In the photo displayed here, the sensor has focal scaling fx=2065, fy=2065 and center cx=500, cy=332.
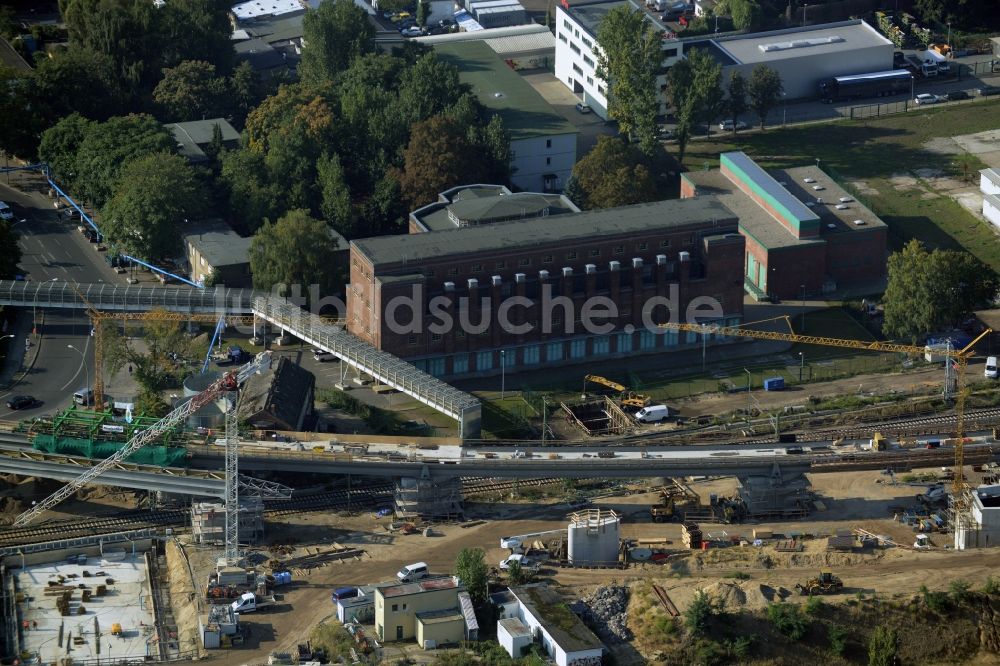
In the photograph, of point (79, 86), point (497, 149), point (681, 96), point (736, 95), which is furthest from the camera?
point (736, 95)

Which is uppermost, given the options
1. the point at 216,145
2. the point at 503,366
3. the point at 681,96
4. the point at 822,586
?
the point at 681,96

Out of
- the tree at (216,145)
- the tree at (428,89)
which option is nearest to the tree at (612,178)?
the tree at (428,89)

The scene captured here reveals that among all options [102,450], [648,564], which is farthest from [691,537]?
[102,450]

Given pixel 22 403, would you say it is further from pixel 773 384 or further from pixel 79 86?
pixel 773 384

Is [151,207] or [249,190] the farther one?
[249,190]

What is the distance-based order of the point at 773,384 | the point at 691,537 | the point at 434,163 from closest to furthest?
the point at 691,537 → the point at 773,384 → the point at 434,163

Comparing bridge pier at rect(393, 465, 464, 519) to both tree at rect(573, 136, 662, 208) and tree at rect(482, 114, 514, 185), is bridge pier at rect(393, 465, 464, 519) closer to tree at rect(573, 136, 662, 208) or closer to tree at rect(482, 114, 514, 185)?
tree at rect(573, 136, 662, 208)

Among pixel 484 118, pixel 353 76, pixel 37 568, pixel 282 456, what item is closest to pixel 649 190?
pixel 484 118

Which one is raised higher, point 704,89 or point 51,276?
point 704,89

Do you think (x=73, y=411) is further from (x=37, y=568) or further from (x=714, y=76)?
(x=714, y=76)
